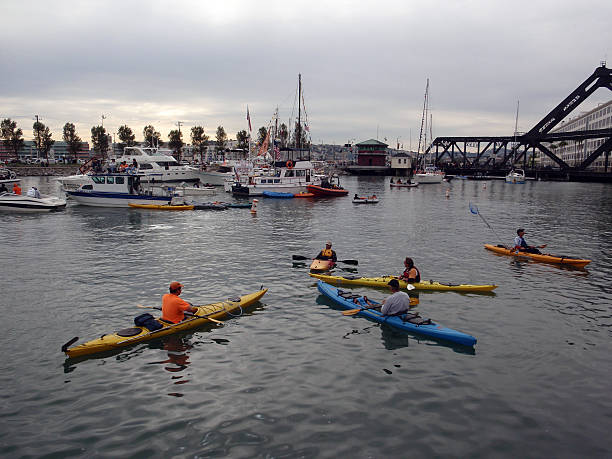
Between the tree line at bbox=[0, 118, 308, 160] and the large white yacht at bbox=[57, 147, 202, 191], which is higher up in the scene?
the tree line at bbox=[0, 118, 308, 160]

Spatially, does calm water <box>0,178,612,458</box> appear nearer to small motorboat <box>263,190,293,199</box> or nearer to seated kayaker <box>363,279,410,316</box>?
seated kayaker <box>363,279,410,316</box>

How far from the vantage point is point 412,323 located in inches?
601

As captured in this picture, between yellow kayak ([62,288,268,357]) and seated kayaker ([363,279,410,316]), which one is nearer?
yellow kayak ([62,288,268,357])

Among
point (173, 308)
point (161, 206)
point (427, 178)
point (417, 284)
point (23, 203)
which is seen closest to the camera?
point (173, 308)

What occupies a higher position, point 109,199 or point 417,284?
point 109,199

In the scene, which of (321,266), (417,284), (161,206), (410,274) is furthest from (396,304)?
(161,206)

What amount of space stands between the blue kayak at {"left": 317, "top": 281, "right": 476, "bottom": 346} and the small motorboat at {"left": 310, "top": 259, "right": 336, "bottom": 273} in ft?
16.6

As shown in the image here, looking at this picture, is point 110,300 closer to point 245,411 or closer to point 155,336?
point 155,336

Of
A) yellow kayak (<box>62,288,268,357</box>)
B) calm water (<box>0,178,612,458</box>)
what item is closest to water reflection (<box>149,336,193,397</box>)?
calm water (<box>0,178,612,458</box>)

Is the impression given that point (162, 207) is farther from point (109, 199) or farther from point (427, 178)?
point (427, 178)

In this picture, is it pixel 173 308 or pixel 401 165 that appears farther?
pixel 401 165

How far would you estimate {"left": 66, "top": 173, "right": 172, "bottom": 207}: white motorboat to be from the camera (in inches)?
2016

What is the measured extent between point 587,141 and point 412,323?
179 meters

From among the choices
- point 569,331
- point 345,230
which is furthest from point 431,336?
point 345,230
